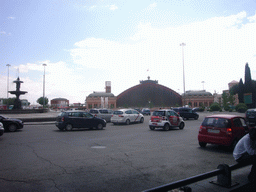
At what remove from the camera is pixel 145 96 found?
98.6 meters

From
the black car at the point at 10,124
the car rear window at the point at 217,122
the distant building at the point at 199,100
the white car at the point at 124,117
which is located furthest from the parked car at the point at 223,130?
the distant building at the point at 199,100

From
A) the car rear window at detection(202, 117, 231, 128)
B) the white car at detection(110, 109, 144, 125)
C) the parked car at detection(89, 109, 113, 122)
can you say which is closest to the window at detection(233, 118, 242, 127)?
the car rear window at detection(202, 117, 231, 128)

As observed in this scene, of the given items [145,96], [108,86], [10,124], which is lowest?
[10,124]

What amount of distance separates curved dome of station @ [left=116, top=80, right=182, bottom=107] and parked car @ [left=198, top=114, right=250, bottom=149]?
87924mm

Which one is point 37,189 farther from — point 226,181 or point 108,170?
point 226,181

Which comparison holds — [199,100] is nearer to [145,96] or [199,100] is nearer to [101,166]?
[145,96]

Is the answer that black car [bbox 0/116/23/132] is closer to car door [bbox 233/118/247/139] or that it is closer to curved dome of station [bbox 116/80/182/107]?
car door [bbox 233/118/247/139]

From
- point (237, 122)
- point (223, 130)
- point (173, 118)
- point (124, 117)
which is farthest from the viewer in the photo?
point (124, 117)

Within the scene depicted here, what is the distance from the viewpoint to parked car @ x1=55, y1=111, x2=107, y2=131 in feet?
56.1

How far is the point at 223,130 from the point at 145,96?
293 ft

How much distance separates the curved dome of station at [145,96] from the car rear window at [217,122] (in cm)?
8793

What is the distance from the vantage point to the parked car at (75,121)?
674 inches

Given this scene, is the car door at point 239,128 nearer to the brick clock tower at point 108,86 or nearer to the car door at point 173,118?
the car door at point 173,118

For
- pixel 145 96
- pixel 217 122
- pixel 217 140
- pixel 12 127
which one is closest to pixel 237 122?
pixel 217 122
